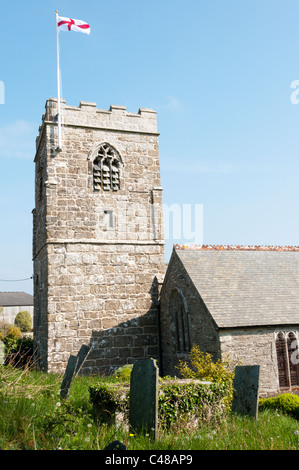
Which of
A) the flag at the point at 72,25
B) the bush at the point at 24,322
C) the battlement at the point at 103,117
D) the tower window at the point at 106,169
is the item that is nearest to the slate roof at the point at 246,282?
the tower window at the point at 106,169

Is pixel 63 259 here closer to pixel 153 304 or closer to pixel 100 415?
pixel 153 304

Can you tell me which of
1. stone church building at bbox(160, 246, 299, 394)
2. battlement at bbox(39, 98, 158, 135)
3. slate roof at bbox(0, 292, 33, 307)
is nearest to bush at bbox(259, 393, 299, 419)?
stone church building at bbox(160, 246, 299, 394)

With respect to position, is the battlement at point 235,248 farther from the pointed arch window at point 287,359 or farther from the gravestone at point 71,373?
the gravestone at point 71,373

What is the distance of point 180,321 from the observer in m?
14.5

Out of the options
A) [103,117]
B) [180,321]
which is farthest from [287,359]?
[103,117]

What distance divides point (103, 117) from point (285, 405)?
1282 cm

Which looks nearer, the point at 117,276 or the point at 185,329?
the point at 185,329

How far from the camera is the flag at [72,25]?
49.5ft

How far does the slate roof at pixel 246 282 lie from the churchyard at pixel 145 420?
408cm

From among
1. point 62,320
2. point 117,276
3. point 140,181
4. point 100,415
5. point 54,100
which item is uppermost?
point 54,100

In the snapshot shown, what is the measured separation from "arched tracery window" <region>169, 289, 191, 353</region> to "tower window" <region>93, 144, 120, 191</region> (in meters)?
5.21
